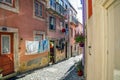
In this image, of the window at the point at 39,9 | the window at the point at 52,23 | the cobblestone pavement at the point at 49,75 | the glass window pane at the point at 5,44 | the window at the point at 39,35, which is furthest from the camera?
the window at the point at 52,23

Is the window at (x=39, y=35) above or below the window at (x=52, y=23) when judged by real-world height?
below

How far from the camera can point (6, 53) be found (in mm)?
10055

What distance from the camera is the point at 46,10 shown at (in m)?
16.1

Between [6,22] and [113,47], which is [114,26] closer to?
[113,47]

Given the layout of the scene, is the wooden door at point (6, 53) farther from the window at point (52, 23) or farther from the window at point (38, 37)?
the window at point (52, 23)

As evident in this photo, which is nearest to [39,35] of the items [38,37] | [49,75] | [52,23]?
[38,37]

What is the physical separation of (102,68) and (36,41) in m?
9.88

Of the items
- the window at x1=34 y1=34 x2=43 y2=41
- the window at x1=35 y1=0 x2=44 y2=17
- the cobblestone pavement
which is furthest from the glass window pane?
the window at x1=35 y1=0 x2=44 y2=17

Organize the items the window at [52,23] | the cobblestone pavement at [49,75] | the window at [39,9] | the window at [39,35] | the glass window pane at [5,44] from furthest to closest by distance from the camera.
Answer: the window at [52,23] < the window at [39,9] < the window at [39,35] < the cobblestone pavement at [49,75] < the glass window pane at [5,44]

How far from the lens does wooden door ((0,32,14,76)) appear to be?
9.67 metres

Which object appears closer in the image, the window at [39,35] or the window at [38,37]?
the window at [39,35]

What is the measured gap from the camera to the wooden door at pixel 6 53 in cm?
967

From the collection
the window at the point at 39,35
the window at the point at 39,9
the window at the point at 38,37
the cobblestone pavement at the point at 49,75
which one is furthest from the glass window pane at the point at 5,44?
the window at the point at 39,9

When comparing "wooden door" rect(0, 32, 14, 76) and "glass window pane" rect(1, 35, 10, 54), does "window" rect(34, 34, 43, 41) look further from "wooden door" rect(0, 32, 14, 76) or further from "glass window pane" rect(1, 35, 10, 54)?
"glass window pane" rect(1, 35, 10, 54)
